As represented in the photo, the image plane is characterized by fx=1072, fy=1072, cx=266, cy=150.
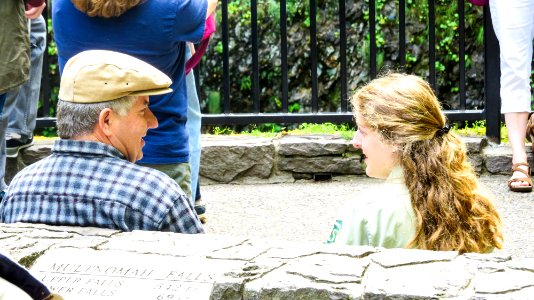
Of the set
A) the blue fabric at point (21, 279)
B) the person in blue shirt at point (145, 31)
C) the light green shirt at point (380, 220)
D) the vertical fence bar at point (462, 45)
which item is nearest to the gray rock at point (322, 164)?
the vertical fence bar at point (462, 45)

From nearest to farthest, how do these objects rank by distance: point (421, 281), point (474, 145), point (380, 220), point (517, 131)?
1. point (421, 281)
2. point (380, 220)
3. point (517, 131)
4. point (474, 145)

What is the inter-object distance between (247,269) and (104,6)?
5.31ft

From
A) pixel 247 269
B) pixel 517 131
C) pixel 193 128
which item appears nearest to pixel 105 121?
pixel 247 269

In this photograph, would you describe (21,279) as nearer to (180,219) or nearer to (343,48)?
(180,219)

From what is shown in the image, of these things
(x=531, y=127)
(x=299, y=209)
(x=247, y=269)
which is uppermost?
(x=247, y=269)

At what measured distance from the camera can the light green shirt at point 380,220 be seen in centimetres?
307

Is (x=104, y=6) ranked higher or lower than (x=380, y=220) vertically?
higher

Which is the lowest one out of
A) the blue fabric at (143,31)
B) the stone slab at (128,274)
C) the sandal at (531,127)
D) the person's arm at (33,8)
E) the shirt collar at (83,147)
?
the sandal at (531,127)

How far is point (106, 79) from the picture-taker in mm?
3408

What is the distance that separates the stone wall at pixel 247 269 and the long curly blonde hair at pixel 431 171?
1.06 ft

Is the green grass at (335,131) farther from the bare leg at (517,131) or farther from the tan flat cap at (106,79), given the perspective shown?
the tan flat cap at (106,79)

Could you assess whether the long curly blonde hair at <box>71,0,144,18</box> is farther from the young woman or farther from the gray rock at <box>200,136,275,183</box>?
the gray rock at <box>200,136,275,183</box>

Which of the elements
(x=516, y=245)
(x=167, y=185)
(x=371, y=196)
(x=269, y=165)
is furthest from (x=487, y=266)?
(x=269, y=165)

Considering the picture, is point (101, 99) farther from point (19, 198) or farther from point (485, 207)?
point (485, 207)
